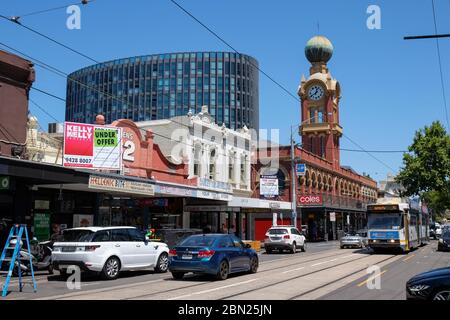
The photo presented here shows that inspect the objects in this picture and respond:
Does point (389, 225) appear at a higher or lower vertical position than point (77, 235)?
higher

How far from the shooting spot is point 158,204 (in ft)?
107

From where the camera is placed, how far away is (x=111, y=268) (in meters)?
16.7

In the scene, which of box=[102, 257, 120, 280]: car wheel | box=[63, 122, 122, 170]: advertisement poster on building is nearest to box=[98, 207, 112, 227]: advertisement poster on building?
box=[63, 122, 122, 170]: advertisement poster on building

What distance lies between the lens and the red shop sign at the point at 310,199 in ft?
176

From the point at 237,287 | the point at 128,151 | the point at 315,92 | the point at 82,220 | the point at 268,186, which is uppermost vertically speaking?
the point at 315,92

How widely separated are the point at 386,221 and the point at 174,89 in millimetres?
98259

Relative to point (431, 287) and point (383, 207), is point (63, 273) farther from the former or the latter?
point (383, 207)

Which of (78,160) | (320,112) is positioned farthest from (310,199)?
(78,160)

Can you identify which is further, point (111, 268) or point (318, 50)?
point (318, 50)

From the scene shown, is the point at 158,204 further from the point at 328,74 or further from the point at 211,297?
the point at 328,74

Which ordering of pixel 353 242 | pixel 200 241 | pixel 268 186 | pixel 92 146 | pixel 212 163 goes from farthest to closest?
pixel 268 186, pixel 212 163, pixel 353 242, pixel 92 146, pixel 200 241

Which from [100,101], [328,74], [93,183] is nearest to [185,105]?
[100,101]

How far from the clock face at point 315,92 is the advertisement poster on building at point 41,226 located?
5900 centimetres

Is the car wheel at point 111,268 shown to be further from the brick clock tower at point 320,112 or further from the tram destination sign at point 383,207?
the brick clock tower at point 320,112
